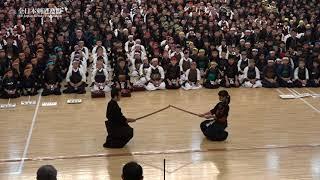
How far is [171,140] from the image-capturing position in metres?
9.52

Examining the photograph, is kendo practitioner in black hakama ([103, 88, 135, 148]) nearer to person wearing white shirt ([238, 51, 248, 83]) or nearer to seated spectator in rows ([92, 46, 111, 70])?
seated spectator in rows ([92, 46, 111, 70])

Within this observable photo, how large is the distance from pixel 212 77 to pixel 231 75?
608 mm

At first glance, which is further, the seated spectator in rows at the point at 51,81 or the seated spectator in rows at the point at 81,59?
the seated spectator in rows at the point at 81,59

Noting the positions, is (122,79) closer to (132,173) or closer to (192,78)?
(192,78)

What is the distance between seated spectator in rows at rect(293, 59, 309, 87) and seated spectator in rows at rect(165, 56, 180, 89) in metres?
3.22

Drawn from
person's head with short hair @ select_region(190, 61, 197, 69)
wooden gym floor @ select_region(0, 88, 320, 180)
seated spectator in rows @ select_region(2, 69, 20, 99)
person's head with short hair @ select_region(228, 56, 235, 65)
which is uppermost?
person's head with short hair @ select_region(228, 56, 235, 65)

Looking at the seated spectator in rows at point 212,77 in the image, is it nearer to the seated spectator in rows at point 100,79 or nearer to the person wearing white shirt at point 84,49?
the seated spectator in rows at point 100,79

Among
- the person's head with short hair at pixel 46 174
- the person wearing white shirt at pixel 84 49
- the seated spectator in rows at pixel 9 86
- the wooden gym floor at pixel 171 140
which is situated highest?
the person wearing white shirt at pixel 84 49

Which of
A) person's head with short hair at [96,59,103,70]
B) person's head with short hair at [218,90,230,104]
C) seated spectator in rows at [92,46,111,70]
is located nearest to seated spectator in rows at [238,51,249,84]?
seated spectator in rows at [92,46,111,70]

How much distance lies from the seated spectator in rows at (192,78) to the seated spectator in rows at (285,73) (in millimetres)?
2253

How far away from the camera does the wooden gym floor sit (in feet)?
26.6

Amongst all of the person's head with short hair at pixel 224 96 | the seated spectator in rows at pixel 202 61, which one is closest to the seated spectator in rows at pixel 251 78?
the seated spectator in rows at pixel 202 61

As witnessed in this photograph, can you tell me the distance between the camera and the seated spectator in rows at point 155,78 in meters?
Result: 13.0

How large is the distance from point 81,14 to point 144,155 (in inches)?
389
